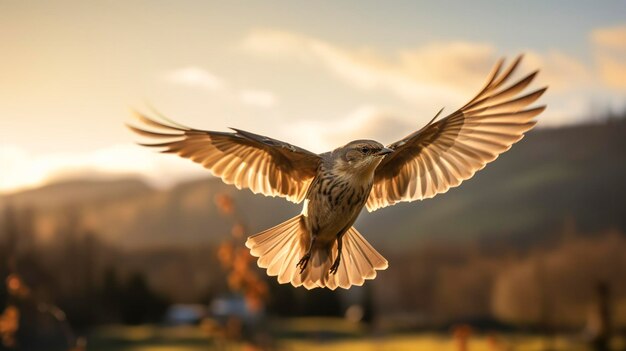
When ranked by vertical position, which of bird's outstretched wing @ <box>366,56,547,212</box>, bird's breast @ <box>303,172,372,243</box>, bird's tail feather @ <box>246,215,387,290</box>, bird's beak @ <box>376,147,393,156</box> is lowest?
bird's tail feather @ <box>246,215,387,290</box>

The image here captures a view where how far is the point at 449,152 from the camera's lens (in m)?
2.66

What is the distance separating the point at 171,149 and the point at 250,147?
0.26 meters

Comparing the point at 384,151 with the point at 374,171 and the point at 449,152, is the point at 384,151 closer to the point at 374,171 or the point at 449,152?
the point at 374,171

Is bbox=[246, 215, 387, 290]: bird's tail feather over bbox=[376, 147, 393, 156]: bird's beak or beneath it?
beneath

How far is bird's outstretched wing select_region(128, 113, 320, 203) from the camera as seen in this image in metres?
2.31

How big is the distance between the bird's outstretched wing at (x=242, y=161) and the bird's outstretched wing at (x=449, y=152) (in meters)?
0.31

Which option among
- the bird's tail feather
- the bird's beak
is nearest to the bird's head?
the bird's beak

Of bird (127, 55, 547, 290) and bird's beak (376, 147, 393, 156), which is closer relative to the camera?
bird's beak (376, 147, 393, 156)

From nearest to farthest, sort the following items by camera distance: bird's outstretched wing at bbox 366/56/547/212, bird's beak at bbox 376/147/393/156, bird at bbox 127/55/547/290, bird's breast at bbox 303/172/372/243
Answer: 1. bird's beak at bbox 376/147/393/156
2. bird's breast at bbox 303/172/372/243
3. bird at bbox 127/55/547/290
4. bird's outstretched wing at bbox 366/56/547/212

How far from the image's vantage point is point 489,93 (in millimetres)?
2404

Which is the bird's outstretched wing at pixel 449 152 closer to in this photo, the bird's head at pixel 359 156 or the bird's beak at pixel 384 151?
the bird's head at pixel 359 156

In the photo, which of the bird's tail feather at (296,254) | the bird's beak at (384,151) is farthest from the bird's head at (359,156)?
the bird's tail feather at (296,254)

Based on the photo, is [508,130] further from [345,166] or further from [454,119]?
[345,166]

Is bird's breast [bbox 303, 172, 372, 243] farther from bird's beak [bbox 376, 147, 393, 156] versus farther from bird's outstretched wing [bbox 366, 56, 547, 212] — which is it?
bird's outstretched wing [bbox 366, 56, 547, 212]
